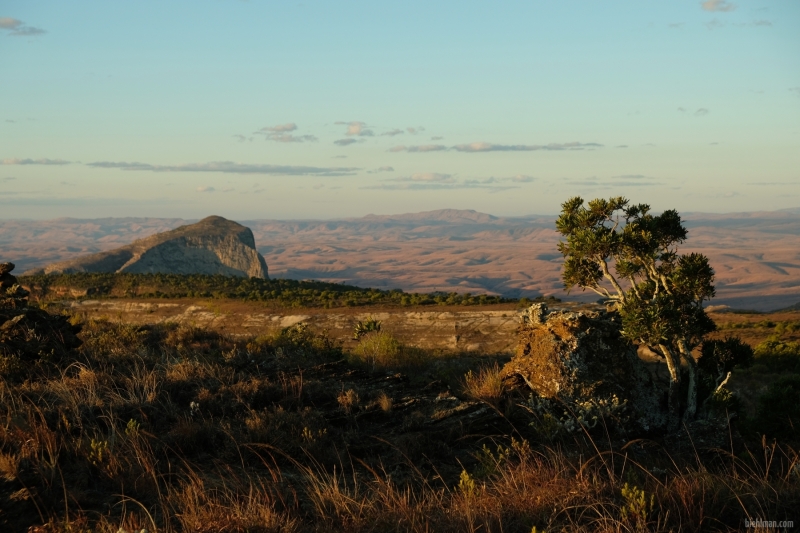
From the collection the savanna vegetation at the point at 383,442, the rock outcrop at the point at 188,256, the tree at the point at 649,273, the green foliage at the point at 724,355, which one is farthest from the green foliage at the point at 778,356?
the rock outcrop at the point at 188,256

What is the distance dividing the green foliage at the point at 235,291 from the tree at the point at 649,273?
20320 mm

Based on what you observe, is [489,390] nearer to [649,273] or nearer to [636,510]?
[649,273]

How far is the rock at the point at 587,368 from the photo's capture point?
10078mm

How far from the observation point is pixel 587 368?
10336mm

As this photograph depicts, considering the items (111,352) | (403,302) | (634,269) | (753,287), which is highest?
(634,269)

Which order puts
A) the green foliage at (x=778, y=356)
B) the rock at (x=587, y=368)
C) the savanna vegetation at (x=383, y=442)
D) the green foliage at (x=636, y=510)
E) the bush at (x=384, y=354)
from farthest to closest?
the green foliage at (x=778, y=356) < the bush at (x=384, y=354) < the rock at (x=587, y=368) < the savanna vegetation at (x=383, y=442) < the green foliage at (x=636, y=510)

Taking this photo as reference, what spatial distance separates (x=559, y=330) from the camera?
1078 centimetres

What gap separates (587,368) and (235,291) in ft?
99.6

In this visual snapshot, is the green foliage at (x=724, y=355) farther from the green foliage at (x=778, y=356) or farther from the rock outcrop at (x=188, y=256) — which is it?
the rock outcrop at (x=188, y=256)

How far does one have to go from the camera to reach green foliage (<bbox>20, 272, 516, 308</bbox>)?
3328 cm

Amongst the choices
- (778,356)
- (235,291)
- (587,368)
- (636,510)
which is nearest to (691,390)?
(587,368)

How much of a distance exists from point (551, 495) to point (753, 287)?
206 meters

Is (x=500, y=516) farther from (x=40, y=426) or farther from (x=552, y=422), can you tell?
(x=40, y=426)

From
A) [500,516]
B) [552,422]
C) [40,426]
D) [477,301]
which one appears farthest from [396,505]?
[477,301]
